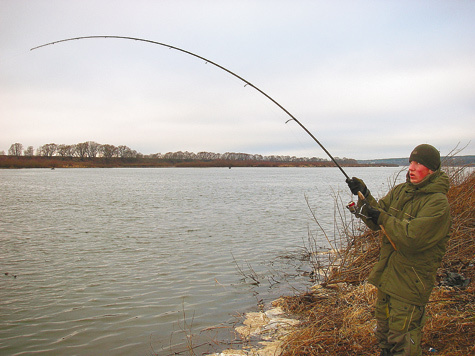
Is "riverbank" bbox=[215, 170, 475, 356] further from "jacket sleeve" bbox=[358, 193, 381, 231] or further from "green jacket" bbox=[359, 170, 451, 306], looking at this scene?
"jacket sleeve" bbox=[358, 193, 381, 231]

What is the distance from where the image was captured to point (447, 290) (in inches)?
204

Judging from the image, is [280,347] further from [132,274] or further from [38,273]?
[38,273]

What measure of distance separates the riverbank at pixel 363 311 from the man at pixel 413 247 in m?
0.83

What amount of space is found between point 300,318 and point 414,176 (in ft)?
11.1

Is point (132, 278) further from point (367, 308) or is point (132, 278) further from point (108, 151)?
point (108, 151)

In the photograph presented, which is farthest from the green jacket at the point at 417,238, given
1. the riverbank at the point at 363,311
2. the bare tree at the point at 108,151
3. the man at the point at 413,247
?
the bare tree at the point at 108,151

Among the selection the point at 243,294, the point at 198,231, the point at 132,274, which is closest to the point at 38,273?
the point at 132,274

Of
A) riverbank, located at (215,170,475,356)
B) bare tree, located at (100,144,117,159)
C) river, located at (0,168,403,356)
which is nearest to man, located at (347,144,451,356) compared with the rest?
riverbank, located at (215,170,475,356)

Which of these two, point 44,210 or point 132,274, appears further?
point 44,210

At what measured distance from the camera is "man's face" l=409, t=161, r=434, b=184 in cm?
303

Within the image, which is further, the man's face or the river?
the river

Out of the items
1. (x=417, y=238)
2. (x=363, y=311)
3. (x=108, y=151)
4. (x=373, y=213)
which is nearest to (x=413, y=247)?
(x=417, y=238)

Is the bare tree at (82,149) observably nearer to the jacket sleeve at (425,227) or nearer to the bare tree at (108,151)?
the bare tree at (108,151)

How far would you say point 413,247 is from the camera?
2900 mm
